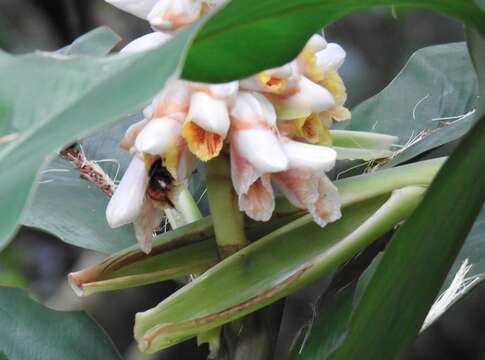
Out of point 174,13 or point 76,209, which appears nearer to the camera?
point 174,13

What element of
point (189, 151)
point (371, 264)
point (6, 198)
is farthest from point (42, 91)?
point (371, 264)

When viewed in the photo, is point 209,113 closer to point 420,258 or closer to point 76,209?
point 420,258

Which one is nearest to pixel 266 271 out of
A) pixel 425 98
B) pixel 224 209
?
pixel 224 209

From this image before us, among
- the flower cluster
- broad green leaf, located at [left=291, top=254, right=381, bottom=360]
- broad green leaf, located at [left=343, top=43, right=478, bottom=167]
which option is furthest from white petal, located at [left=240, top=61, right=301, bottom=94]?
broad green leaf, located at [left=343, top=43, right=478, bottom=167]

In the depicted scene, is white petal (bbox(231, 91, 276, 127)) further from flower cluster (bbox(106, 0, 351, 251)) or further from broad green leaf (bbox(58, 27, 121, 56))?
broad green leaf (bbox(58, 27, 121, 56))

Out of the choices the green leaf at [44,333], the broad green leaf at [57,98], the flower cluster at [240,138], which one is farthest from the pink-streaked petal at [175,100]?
the green leaf at [44,333]

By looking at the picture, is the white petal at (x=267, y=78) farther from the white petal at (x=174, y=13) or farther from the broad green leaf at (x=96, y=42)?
the broad green leaf at (x=96, y=42)
